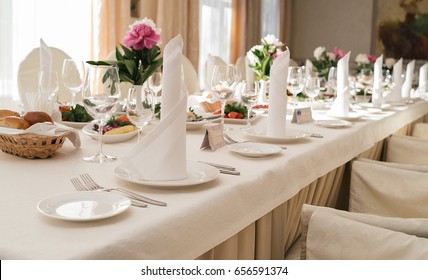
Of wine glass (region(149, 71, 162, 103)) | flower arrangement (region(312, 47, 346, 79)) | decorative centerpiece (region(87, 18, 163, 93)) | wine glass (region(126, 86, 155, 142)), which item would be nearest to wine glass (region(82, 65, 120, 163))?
wine glass (region(126, 86, 155, 142))

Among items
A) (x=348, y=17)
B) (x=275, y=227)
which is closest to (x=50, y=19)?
(x=275, y=227)

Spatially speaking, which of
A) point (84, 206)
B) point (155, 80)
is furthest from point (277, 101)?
point (84, 206)

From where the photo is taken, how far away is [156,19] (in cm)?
552

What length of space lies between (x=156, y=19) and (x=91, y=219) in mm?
5017

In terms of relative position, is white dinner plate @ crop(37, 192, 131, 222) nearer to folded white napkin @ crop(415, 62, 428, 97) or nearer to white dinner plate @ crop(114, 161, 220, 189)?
white dinner plate @ crop(114, 161, 220, 189)

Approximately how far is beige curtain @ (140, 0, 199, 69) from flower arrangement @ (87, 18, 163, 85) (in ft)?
12.1

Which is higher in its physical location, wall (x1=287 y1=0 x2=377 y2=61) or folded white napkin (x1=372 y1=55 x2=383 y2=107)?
wall (x1=287 y1=0 x2=377 y2=61)

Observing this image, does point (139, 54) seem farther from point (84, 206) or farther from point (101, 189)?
point (84, 206)

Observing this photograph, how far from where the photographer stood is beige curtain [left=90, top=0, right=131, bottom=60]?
4508mm

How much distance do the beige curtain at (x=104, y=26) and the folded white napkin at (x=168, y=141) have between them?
3.71m

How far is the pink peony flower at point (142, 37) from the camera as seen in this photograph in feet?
5.70
